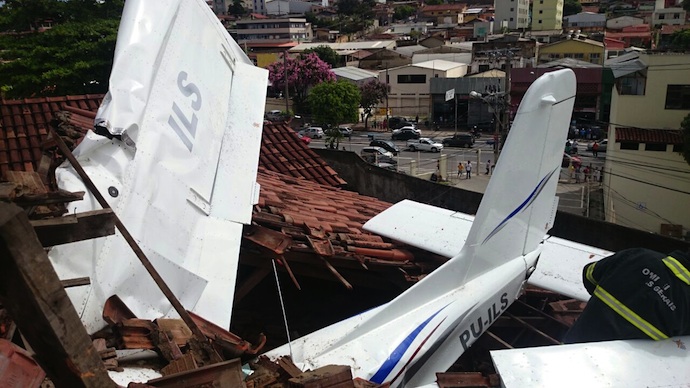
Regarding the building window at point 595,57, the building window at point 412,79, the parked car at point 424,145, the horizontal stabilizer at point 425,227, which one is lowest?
the parked car at point 424,145

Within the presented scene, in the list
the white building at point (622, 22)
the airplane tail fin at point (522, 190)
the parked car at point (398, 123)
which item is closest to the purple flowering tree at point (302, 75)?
the parked car at point (398, 123)

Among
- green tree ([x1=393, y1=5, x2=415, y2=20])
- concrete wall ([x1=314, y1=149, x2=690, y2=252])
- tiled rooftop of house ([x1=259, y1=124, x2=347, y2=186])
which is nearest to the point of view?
concrete wall ([x1=314, y1=149, x2=690, y2=252])

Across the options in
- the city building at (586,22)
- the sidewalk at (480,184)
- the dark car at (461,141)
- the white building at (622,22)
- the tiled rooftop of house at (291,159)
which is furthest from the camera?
the city building at (586,22)

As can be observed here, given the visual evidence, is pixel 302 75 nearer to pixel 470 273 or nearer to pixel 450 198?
pixel 450 198

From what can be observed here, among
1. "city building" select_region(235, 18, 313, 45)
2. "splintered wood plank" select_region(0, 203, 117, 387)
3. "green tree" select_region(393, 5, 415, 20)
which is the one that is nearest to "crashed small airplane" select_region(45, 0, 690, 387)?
"splintered wood plank" select_region(0, 203, 117, 387)

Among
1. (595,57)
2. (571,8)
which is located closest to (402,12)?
(571,8)

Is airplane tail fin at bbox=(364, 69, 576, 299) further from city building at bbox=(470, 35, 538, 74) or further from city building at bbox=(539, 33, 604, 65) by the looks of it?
city building at bbox=(539, 33, 604, 65)

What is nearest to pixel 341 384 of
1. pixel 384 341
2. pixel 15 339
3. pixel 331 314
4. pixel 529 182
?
pixel 384 341

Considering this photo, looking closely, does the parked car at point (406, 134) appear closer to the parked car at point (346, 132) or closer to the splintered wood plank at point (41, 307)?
the parked car at point (346, 132)
